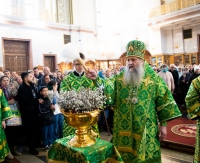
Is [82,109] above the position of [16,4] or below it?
below

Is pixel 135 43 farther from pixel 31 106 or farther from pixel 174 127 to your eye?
pixel 174 127

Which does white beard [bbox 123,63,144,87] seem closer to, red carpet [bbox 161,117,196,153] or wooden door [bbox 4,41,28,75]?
red carpet [bbox 161,117,196,153]

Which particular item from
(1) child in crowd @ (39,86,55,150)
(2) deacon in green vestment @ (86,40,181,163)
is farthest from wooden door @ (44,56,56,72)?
(2) deacon in green vestment @ (86,40,181,163)

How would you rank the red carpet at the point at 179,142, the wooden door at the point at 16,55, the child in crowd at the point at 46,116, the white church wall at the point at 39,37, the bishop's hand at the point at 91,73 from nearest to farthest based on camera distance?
the bishop's hand at the point at 91,73 < the red carpet at the point at 179,142 < the child in crowd at the point at 46,116 < the white church wall at the point at 39,37 < the wooden door at the point at 16,55

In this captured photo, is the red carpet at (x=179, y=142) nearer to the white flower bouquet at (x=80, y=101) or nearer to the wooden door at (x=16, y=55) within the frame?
the white flower bouquet at (x=80, y=101)

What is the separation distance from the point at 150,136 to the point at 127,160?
0.35 metres

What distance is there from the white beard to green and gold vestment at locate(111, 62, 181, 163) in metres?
0.05

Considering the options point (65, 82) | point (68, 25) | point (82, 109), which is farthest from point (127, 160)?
point (68, 25)

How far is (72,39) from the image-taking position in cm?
1527

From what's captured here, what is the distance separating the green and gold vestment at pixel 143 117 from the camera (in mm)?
2230

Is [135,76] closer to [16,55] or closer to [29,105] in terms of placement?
[29,105]

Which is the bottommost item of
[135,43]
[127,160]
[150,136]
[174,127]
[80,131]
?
[174,127]

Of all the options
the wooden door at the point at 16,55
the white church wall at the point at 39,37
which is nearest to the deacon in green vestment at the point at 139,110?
the white church wall at the point at 39,37

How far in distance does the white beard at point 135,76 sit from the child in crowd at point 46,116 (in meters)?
2.46
